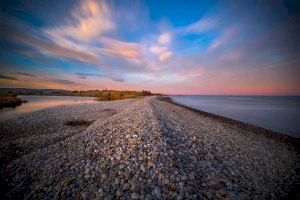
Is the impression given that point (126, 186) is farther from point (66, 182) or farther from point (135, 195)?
point (66, 182)

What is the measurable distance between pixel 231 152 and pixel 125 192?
7.42 meters

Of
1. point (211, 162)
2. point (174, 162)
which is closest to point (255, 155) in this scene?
point (211, 162)

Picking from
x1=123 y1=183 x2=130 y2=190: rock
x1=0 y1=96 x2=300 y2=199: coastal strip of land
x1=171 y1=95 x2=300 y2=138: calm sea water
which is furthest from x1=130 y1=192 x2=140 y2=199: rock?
x1=171 y1=95 x2=300 y2=138: calm sea water

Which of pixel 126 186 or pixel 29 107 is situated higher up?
pixel 126 186

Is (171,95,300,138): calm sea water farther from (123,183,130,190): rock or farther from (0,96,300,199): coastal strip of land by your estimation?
(123,183,130,190): rock

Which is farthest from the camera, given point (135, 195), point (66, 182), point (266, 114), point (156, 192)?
point (266, 114)

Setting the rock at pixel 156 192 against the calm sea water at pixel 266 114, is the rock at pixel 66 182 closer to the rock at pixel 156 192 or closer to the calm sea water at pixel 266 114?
the rock at pixel 156 192

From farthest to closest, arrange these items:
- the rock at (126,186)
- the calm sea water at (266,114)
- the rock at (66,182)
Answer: the calm sea water at (266,114) → the rock at (66,182) → the rock at (126,186)

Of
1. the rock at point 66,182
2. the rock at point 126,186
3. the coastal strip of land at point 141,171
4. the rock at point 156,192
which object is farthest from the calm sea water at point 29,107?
the rock at point 156,192

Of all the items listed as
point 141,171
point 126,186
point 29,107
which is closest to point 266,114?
point 141,171

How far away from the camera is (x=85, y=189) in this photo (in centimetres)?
464

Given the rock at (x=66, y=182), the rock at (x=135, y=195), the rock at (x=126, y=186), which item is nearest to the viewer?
the rock at (x=135, y=195)

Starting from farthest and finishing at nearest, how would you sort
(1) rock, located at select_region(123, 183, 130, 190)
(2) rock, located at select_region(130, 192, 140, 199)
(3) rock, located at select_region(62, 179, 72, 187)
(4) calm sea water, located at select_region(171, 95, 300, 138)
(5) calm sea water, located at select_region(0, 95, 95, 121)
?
(5) calm sea water, located at select_region(0, 95, 95, 121)
(4) calm sea water, located at select_region(171, 95, 300, 138)
(3) rock, located at select_region(62, 179, 72, 187)
(1) rock, located at select_region(123, 183, 130, 190)
(2) rock, located at select_region(130, 192, 140, 199)

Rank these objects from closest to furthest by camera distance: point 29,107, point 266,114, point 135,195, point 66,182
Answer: point 135,195 → point 66,182 → point 266,114 → point 29,107
